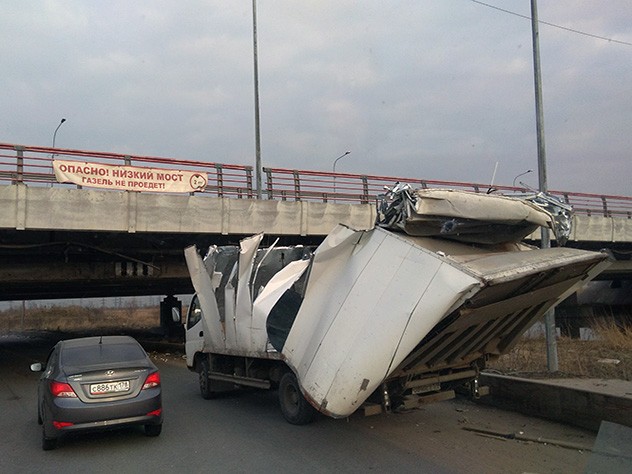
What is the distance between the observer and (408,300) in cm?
588

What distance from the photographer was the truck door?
1115 cm

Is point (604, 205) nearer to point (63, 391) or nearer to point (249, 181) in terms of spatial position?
point (249, 181)

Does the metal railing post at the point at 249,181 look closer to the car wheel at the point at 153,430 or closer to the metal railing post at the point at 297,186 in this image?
the metal railing post at the point at 297,186

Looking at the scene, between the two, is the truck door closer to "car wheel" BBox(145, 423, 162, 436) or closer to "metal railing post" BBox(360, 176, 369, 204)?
"car wheel" BBox(145, 423, 162, 436)

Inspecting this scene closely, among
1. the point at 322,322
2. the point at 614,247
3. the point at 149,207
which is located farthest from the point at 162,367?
the point at 614,247

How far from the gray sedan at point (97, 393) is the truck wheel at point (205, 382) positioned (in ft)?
10.2

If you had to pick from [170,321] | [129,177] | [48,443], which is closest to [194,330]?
[48,443]

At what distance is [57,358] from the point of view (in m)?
7.77

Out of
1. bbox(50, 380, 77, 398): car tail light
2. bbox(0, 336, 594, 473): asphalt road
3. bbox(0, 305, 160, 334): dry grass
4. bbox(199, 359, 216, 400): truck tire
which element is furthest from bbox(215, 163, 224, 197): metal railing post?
bbox(0, 305, 160, 334): dry grass

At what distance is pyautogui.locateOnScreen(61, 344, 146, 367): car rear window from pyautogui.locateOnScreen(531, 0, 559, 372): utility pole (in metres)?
7.22

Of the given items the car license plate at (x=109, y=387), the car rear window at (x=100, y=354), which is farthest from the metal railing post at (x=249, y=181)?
the car license plate at (x=109, y=387)

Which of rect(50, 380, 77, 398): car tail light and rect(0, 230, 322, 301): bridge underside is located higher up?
rect(0, 230, 322, 301): bridge underside

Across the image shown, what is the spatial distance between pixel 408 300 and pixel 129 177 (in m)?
11.8

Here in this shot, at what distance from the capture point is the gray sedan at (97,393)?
6.96 meters
